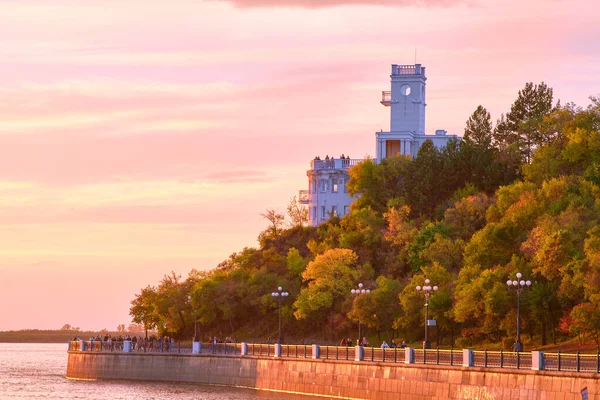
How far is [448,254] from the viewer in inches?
4259

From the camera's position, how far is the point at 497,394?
5969 centimetres

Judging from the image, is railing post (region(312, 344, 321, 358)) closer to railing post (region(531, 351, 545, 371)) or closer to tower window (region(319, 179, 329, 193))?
railing post (region(531, 351, 545, 371))

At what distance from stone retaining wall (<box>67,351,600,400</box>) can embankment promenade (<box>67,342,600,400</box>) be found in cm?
5

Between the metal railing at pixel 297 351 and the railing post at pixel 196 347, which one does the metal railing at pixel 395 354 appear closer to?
the metal railing at pixel 297 351

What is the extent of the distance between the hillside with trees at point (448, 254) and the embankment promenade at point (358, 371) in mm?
15813

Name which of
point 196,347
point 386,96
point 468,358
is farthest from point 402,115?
point 468,358

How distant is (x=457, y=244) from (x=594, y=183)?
13.0 m

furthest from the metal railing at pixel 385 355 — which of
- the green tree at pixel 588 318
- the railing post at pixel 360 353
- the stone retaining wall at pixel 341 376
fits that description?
the green tree at pixel 588 318

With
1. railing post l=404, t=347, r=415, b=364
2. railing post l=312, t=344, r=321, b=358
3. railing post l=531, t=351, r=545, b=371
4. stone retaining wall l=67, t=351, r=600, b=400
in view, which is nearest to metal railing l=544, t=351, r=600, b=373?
railing post l=531, t=351, r=545, b=371

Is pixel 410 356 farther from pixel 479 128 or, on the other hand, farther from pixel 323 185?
pixel 323 185

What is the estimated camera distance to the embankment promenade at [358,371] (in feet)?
187

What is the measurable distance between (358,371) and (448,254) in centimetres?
3716

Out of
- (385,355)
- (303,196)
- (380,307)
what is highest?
(303,196)

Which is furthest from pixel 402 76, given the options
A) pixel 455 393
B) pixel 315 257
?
pixel 455 393
